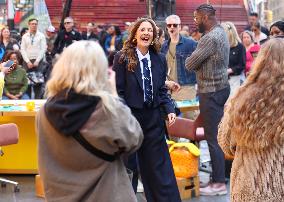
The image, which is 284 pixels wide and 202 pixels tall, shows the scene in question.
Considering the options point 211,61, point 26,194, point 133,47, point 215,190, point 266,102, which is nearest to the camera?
point 266,102

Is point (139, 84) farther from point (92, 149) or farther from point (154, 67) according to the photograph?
point (92, 149)

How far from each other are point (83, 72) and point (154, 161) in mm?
2564

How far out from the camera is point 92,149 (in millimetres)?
3502

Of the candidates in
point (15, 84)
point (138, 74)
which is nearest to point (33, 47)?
point (15, 84)

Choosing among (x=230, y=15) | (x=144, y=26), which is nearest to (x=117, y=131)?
(x=144, y=26)

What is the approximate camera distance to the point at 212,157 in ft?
23.6

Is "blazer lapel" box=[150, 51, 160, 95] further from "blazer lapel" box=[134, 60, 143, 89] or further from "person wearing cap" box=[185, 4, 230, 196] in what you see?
"person wearing cap" box=[185, 4, 230, 196]

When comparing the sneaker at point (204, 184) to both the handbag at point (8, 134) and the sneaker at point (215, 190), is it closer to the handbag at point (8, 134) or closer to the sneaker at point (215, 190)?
the sneaker at point (215, 190)

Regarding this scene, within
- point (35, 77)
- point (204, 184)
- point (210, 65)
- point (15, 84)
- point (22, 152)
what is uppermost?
point (210, 65)

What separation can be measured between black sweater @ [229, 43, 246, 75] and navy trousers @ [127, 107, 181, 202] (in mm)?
4188

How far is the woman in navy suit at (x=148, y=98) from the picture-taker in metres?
5.74

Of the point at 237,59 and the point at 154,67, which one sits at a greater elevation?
the point at 154,67

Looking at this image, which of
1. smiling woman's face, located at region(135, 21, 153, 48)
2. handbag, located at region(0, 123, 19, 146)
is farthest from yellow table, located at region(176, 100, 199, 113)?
smiling woman's face, located at region(135, 21, 153, 48)

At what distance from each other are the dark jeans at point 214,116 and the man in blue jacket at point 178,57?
3.12ft
